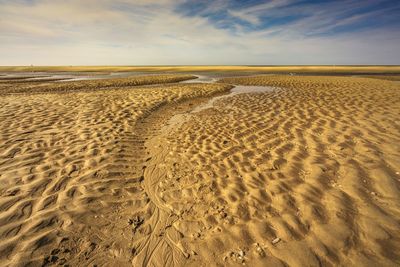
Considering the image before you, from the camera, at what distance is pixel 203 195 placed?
4.80 metres

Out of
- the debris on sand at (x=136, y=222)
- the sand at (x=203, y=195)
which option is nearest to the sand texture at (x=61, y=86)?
the sand at (x=203, y=195)

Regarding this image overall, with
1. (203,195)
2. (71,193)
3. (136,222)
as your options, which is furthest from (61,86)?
(203,195)

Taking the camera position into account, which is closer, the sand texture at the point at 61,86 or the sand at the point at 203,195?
the sand at the point at 203,195

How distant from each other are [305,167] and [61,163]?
21.9 ft

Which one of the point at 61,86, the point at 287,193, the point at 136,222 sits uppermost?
the point at 287,193

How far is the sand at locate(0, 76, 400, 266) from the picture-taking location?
11.1ft

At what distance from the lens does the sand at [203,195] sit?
3.39 meters

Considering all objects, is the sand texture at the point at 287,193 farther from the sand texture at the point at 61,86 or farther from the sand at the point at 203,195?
the sand texture at the point at 61,86

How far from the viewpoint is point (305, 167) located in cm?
565

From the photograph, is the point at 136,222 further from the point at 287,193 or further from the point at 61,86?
the point at 61,86

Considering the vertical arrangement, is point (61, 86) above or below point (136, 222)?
below

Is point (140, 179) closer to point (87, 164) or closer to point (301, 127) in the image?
point (87, 164)

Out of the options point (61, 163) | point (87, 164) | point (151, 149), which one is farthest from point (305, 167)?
point (61, 163)

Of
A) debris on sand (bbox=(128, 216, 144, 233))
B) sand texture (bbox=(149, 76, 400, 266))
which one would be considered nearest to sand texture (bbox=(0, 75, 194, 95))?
sand texture (bbox=(149, 76, 400, 266))
